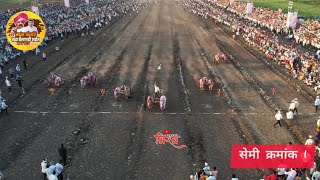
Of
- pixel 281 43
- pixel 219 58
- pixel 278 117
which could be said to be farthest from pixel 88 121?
pixel 281 43

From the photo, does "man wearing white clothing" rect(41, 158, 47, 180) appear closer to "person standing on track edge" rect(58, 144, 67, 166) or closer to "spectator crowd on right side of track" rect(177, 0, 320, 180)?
"person standing on track edge" rect(58, 144, 67, 166)

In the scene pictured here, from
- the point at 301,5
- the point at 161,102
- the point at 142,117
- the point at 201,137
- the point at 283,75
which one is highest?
the point at 301,5

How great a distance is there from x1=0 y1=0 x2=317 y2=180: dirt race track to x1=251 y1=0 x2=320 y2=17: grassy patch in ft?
126

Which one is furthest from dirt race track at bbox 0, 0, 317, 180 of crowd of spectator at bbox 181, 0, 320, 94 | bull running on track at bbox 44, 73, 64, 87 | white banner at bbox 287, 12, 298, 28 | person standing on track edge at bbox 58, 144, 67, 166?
white banner at bbox 287, 12, 298, 28

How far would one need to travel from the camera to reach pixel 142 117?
78.1 ft

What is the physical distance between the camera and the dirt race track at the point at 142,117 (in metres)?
18.3

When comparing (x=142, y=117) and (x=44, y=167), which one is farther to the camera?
(x=142, y=117)

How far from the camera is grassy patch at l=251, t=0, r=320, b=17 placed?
7296 cm

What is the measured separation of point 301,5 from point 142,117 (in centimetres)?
7678

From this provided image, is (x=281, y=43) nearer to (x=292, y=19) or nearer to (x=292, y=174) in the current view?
(x=292, y=19)

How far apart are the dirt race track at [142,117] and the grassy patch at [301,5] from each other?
38513 millimetres

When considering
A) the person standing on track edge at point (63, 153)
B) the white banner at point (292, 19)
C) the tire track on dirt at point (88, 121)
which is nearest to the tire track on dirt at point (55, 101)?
the tire track on dirt at point (88, 121)

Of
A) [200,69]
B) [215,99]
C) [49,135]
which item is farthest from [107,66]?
[49,135]

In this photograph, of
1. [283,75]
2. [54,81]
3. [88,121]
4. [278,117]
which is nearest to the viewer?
[278,117]
